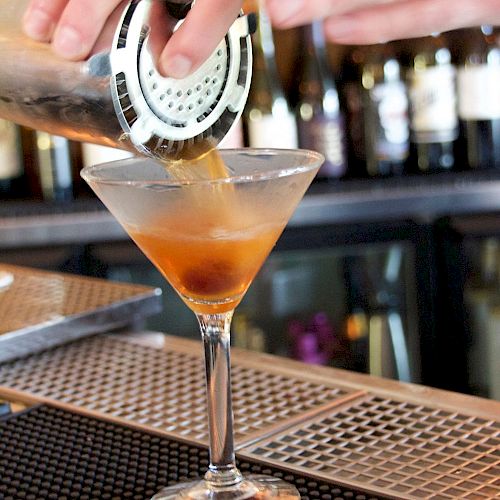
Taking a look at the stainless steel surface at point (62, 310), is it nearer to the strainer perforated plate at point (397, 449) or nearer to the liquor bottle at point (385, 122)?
the strainer perforated plate at point (397, 449)

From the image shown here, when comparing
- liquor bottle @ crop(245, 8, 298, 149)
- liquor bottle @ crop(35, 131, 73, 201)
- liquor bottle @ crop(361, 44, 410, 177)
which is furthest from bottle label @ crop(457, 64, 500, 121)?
liquor bottle @ crop(35, 131, 73, 201)

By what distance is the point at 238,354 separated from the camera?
3.55 feet

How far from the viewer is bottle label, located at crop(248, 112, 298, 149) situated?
224 centimetres

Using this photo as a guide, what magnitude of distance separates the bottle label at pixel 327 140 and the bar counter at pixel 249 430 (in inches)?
49.8

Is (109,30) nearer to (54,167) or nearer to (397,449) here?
(397,449)

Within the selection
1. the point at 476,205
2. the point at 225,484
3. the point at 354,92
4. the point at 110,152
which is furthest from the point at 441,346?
the point at 225,484

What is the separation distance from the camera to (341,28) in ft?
2.74

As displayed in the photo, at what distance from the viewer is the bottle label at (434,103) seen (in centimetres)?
224

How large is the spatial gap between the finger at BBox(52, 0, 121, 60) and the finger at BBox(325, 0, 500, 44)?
8.3 inches

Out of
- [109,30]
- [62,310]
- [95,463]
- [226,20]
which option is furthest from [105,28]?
[62,310]

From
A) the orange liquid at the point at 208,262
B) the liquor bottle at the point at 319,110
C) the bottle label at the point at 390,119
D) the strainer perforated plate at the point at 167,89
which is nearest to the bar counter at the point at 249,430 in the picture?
the orange liquid at the point at 208,262

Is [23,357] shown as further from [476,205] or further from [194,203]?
[476,205]

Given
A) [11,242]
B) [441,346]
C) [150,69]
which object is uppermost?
[150,69]

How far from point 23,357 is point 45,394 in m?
0.13
